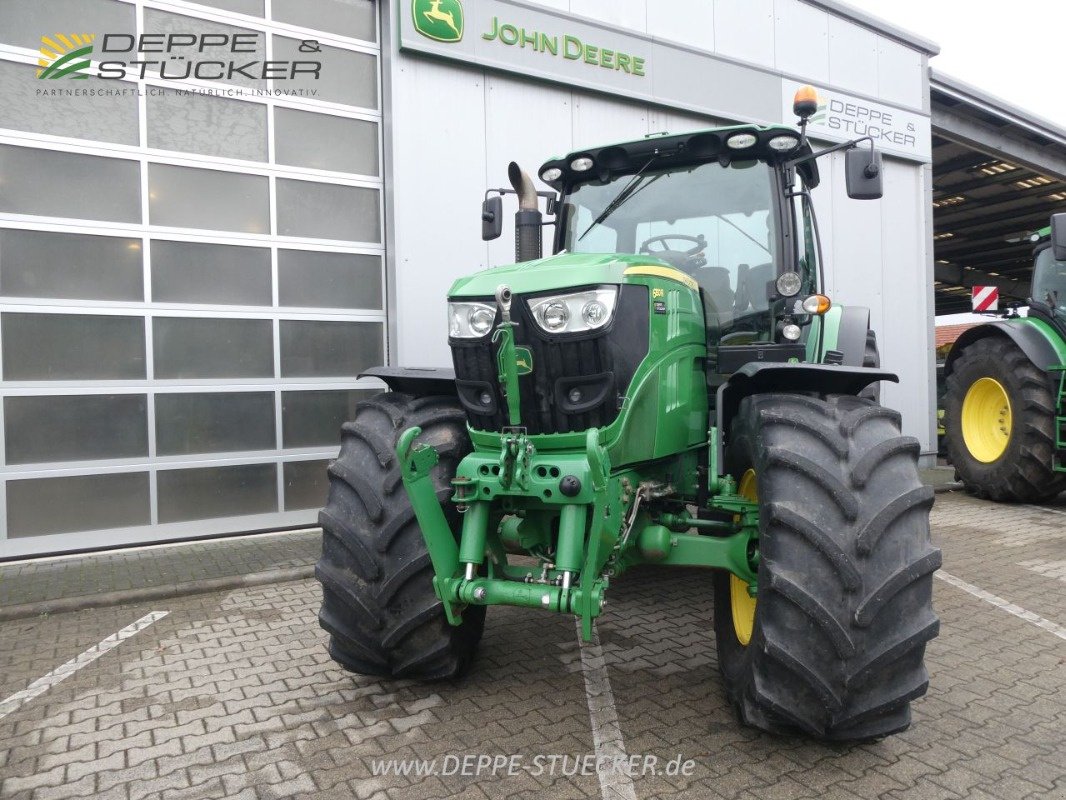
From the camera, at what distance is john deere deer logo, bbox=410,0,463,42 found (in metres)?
7.10

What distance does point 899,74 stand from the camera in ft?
35.5

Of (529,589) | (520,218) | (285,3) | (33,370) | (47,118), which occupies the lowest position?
(529,589)

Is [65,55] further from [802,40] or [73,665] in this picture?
[802,40]

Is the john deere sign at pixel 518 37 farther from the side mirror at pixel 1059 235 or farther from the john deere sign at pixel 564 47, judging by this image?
the side mirror at pixel 1059 235

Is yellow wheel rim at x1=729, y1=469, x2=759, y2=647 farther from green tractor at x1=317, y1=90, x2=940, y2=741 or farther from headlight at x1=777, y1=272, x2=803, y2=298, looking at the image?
headlight at x1=777, y1=272, x2=803, y2=298

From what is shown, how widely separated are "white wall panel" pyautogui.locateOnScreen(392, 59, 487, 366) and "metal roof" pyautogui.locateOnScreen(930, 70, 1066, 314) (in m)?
6.66

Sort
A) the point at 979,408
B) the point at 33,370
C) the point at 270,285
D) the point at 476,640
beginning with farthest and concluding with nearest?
the point at 979,408 < the point at 270,285 < the point at 33,370 < the point at 476,640

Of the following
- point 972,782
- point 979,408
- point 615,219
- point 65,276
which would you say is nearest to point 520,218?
point 615,219

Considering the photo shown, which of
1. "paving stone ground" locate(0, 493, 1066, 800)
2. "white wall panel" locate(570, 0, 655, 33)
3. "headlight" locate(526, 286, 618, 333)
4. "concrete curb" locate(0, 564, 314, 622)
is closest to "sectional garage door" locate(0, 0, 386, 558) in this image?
"concrete curb" locate(0, 564, 314, 622)

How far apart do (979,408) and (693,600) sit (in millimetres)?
5564

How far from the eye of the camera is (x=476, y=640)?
3.60 metres

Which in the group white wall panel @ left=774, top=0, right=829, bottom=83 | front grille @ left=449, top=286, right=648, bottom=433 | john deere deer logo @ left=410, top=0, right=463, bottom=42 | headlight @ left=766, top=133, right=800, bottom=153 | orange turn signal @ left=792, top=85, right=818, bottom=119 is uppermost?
white wall panel @ left=774, top=0, right=829, bottom=83

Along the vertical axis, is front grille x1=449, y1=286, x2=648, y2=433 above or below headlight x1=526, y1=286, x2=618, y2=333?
below

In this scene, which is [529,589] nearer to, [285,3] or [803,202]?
[803,202]
